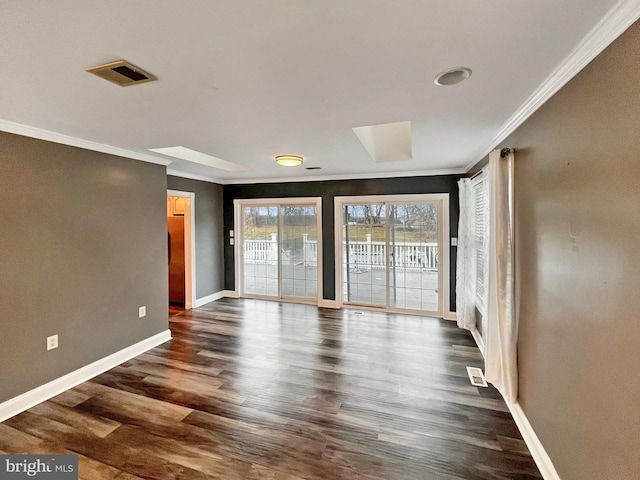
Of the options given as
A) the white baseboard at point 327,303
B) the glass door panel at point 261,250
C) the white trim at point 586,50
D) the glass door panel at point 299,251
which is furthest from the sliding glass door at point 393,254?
the white trim at point 586,50

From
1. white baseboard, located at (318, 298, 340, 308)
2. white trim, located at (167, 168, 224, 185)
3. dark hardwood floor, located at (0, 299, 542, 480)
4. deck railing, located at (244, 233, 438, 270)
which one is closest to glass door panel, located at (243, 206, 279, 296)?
deck railing, located at (244, 233, 438, 270)

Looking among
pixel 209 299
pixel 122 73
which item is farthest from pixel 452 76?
pixel 209 299

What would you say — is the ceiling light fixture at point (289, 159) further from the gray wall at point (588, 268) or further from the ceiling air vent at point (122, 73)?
the gray wall at point (588, 268)

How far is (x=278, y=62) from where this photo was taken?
4.90ft

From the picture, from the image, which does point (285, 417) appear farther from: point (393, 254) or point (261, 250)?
point (261, 250)

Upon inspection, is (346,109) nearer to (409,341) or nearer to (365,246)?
(409,341)

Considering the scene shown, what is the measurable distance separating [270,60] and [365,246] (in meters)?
4.12

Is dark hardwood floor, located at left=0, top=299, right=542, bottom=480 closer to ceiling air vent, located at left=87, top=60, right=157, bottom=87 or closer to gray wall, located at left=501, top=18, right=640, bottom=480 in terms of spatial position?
gray wall, located at left=501, top=18, right=640, bottom=480

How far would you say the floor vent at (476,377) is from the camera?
113 inches

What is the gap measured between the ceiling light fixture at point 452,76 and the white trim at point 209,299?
516 centimetres

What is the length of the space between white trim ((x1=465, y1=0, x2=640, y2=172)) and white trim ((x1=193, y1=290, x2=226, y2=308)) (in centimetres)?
535

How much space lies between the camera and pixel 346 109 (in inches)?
84.1

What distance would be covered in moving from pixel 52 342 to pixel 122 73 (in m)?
2.60

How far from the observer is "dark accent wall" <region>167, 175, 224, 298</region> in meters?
5.45
